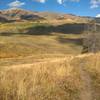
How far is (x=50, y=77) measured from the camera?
12367mm

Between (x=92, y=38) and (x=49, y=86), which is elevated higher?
(x=49, y=86)

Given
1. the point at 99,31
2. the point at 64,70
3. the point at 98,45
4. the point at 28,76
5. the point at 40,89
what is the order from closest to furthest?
the point at 40,89, the point at 28,76, the point at 64,70, the point at 98,45, the point at 99,31

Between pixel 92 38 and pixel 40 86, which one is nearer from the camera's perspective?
pixel 40 86

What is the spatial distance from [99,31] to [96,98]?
222ft

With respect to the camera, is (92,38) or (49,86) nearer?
(49,86)

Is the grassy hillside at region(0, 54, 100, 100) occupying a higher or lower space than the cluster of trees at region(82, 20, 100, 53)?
higher

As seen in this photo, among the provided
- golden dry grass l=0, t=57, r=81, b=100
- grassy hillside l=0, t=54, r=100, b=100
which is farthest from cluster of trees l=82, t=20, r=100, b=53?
golden dry grass l=0, t=57, r=81, b=100

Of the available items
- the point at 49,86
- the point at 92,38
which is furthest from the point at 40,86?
the point at 92,38

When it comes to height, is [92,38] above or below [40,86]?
below

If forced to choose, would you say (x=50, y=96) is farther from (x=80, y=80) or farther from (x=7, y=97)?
(x=80, y=80)

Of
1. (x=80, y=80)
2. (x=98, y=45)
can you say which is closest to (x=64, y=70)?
A: (x=80, y=80)

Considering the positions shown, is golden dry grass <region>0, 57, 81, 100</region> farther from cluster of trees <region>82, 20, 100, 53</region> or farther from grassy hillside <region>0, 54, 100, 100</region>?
cluster of trees <region>82, 20, 100, 53</region>

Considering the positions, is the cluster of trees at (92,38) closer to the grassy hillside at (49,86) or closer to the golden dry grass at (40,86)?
the grassy hillside at (49,86)

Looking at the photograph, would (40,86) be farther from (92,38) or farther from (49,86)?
(92,38)
